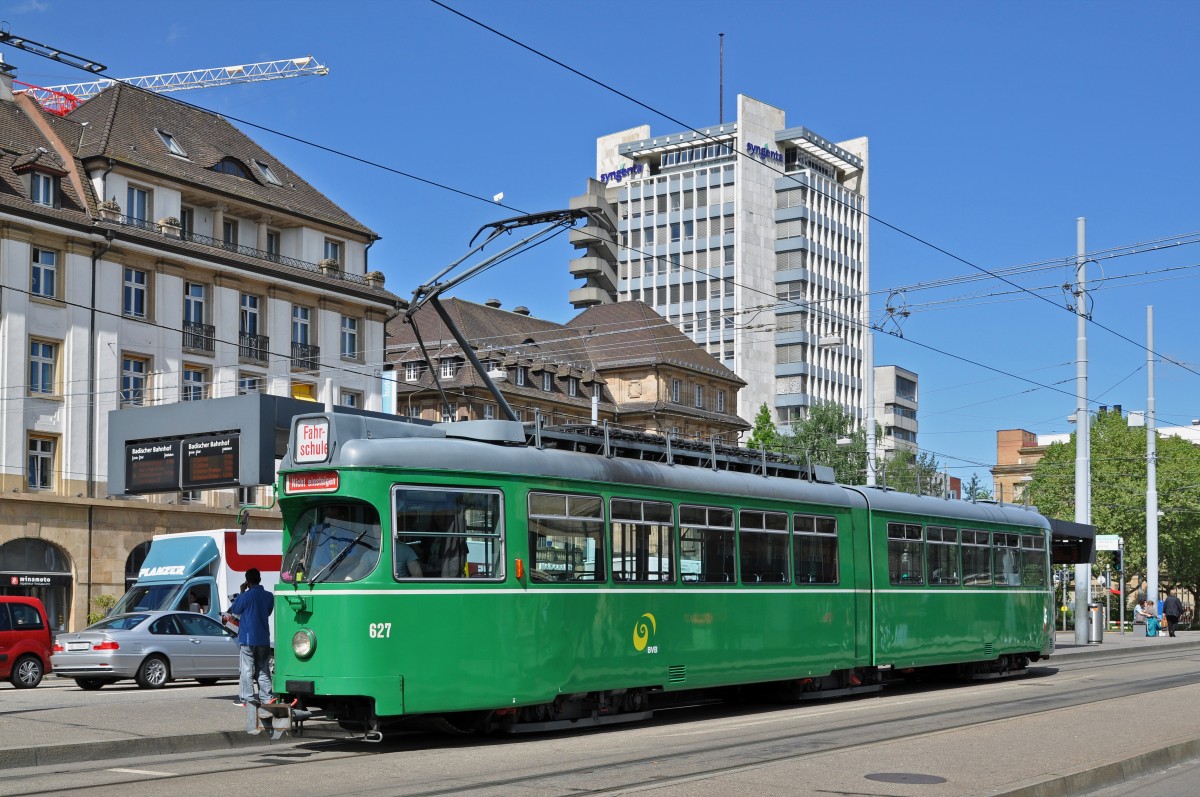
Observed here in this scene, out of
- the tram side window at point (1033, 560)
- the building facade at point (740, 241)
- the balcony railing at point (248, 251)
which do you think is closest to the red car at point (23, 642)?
the tram side window at point (1033, 560)

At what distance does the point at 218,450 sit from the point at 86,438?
2122cm

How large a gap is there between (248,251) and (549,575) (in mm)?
39277

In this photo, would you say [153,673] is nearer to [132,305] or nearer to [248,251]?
[132,305]

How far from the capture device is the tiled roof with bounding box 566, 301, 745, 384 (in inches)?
3516

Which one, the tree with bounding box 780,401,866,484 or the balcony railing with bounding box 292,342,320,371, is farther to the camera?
the tree with bounding box 780,401,866,484

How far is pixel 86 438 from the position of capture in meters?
46.1

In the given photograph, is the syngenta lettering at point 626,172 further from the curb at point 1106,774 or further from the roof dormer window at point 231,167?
the curb at point 1106,774

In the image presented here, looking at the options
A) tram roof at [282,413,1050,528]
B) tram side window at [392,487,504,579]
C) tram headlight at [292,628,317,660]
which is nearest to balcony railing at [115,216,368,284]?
tram roof at [282,413,1050,528]

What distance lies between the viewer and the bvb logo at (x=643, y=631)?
669 inches

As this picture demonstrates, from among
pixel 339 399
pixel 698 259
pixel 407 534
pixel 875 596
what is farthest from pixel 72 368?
pixel 698 259

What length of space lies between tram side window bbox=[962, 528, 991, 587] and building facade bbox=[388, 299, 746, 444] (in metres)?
47.8

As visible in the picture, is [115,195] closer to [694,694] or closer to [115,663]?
[115,663]

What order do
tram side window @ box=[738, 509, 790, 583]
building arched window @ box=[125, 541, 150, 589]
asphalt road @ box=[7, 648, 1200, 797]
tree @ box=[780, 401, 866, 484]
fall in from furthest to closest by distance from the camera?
tree @ box=[780, 401, 866, 484]
building arched window @ box=[125, 541, 150, 589]
tram side window @ box=[738, 509, 790, 583]
asphalt road @ box=[7, 648, 1200, 797]

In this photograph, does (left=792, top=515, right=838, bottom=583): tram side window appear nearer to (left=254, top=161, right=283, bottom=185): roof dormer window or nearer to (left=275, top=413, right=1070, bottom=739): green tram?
(left=275, top=413, right=1070, bottom=739): green tram
